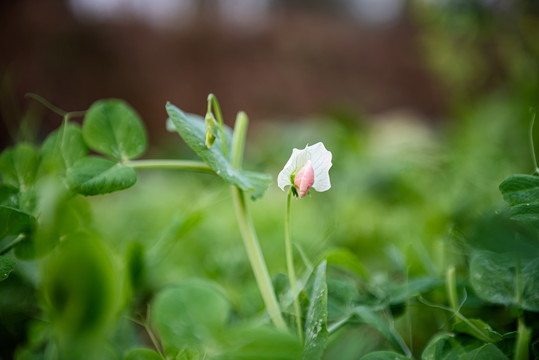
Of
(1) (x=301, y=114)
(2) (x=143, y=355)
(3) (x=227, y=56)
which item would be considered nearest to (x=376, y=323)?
(2) (x=143, y=355)

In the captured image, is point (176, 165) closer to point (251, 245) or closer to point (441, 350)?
point (251, 245)

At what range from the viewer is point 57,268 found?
13 centimetres

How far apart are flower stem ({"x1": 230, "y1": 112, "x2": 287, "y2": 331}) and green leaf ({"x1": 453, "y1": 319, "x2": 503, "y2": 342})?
0.30 feet

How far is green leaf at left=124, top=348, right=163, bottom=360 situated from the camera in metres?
0.19

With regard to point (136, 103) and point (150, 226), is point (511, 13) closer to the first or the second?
point (150, 226)

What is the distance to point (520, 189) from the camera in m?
0.20

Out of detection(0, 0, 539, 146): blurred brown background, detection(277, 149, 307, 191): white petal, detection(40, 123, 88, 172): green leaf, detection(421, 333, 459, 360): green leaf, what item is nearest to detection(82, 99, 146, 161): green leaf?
detection(40, 123, 88, 172): green leaf

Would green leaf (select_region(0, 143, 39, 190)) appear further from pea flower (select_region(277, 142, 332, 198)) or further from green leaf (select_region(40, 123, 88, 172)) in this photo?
pea flower (select_region(277, 142, 332, 198))

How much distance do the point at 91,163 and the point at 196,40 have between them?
4130 mm

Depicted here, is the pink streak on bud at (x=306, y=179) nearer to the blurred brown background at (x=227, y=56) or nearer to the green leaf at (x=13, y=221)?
the green leaf at (x=13, y=221)

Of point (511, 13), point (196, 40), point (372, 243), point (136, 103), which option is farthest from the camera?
point (196, 40)

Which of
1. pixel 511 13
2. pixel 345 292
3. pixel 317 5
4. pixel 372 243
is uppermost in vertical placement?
pixel 317 5

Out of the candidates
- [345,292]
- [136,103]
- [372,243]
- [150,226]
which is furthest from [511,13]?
[136,103]

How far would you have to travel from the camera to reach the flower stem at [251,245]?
0.21 m
